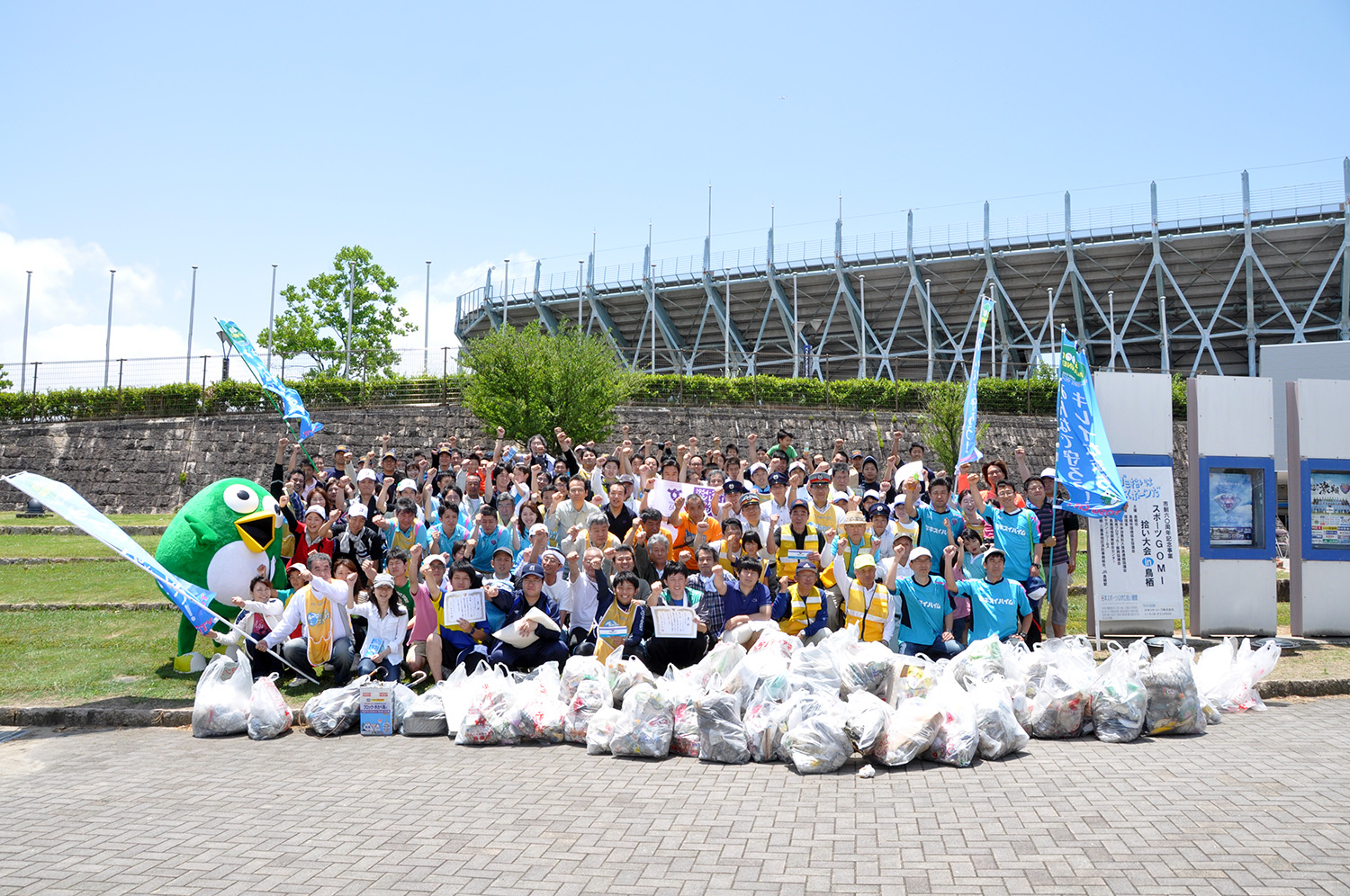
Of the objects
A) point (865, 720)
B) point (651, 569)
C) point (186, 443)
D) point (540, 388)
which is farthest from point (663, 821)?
point (186, 443)

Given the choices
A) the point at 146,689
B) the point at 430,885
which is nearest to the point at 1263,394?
the point at 430,885

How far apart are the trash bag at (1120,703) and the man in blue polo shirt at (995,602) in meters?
1.13

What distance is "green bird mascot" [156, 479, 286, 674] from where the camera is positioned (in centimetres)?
832

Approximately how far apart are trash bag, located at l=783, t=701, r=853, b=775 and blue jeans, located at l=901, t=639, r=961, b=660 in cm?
202

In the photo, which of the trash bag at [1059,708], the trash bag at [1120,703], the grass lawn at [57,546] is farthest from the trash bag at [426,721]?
the grass lawn at [57,546]

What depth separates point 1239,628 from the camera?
31.9ft

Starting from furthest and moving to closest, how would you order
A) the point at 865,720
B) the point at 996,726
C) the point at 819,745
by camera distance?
the point at 996,726
the point at 865,720
the point at 819,745

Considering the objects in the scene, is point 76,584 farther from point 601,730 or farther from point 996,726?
point 996,726

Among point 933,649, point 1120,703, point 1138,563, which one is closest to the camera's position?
point 1120,703

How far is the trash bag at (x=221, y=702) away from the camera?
691 cm

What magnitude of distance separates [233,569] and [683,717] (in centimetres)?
472

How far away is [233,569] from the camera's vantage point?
8.40 m

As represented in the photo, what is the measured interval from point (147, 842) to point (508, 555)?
3883mm

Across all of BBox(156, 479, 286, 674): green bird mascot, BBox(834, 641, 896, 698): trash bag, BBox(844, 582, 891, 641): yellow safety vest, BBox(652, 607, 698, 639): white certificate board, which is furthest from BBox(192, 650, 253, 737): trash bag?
BBox(844, 582, 891, 641): yellow safety vest
